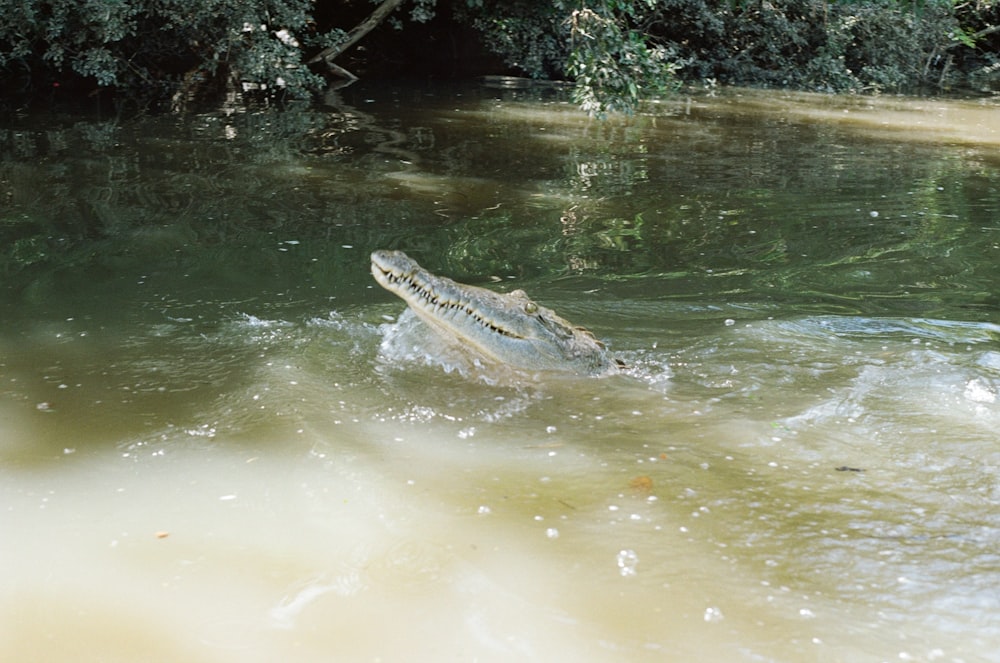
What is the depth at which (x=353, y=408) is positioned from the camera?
589cm

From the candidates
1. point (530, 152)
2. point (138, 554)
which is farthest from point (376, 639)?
point (530, 152)

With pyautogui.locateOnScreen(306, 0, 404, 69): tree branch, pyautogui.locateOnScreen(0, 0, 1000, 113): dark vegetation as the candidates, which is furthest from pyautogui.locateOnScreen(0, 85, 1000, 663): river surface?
pyautogui.locateOnScreen(306, 0, 404, 69): tree branch

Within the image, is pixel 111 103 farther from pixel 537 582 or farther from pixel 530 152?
pixel 537 582

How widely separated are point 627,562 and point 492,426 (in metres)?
1.68

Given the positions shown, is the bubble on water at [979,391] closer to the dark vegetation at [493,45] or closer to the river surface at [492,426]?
the river surface at [492,426]

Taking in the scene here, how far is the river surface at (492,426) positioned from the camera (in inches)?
153

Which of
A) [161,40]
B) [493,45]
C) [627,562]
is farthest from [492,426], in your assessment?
[493,45]

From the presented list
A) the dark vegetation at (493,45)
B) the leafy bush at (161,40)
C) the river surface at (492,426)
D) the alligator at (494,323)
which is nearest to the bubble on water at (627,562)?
the river surface at (492,426)

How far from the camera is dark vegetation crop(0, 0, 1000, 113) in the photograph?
15.1 metres

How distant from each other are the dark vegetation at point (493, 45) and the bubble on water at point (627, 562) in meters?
8.65

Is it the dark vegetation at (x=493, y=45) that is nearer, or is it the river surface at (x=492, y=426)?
the river surface at (x=492, y=426)

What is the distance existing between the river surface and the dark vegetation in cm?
373

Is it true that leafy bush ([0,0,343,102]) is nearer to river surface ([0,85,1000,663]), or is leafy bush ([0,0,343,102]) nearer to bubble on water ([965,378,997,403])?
river surface ([0,85,1000,663])

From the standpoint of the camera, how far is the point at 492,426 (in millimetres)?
5809
